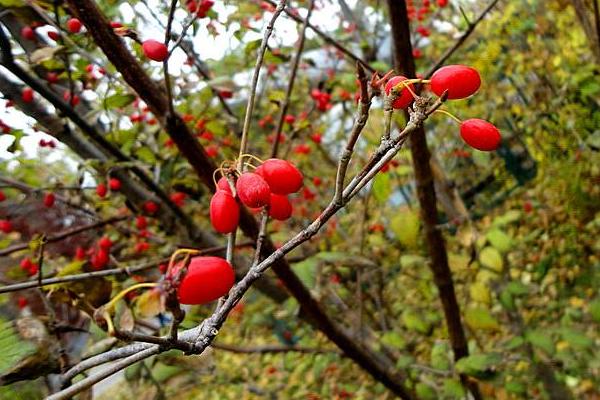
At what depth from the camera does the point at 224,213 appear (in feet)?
1.75

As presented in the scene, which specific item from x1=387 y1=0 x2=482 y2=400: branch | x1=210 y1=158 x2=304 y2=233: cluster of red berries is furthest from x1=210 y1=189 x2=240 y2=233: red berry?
x1=387 y1=0 x2=482 y2=400: branch

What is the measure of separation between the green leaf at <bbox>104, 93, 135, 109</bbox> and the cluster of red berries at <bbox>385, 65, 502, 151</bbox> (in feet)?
2.85

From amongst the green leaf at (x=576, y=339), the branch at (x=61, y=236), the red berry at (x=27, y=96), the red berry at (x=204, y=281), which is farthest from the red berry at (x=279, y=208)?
the green leaf at (x=576, y=339)

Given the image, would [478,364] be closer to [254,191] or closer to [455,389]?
[455,389]

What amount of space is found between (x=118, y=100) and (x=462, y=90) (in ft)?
3.08

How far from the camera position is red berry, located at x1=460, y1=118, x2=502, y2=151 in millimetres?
539

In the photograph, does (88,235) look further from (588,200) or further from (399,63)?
(588,200)

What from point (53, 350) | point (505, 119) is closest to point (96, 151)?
point (53, 350)

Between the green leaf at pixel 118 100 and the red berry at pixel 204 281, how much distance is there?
0.88 meters

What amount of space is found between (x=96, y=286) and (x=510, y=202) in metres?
3.98

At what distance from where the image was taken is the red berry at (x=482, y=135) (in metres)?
0.54

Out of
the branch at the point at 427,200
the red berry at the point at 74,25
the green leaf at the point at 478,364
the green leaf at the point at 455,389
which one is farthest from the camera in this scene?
the green leaf at the point at 455,389

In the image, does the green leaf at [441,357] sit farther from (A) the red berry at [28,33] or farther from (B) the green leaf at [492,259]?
(A) the red berry at [28,33]

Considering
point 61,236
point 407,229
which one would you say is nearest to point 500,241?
point 407,229
